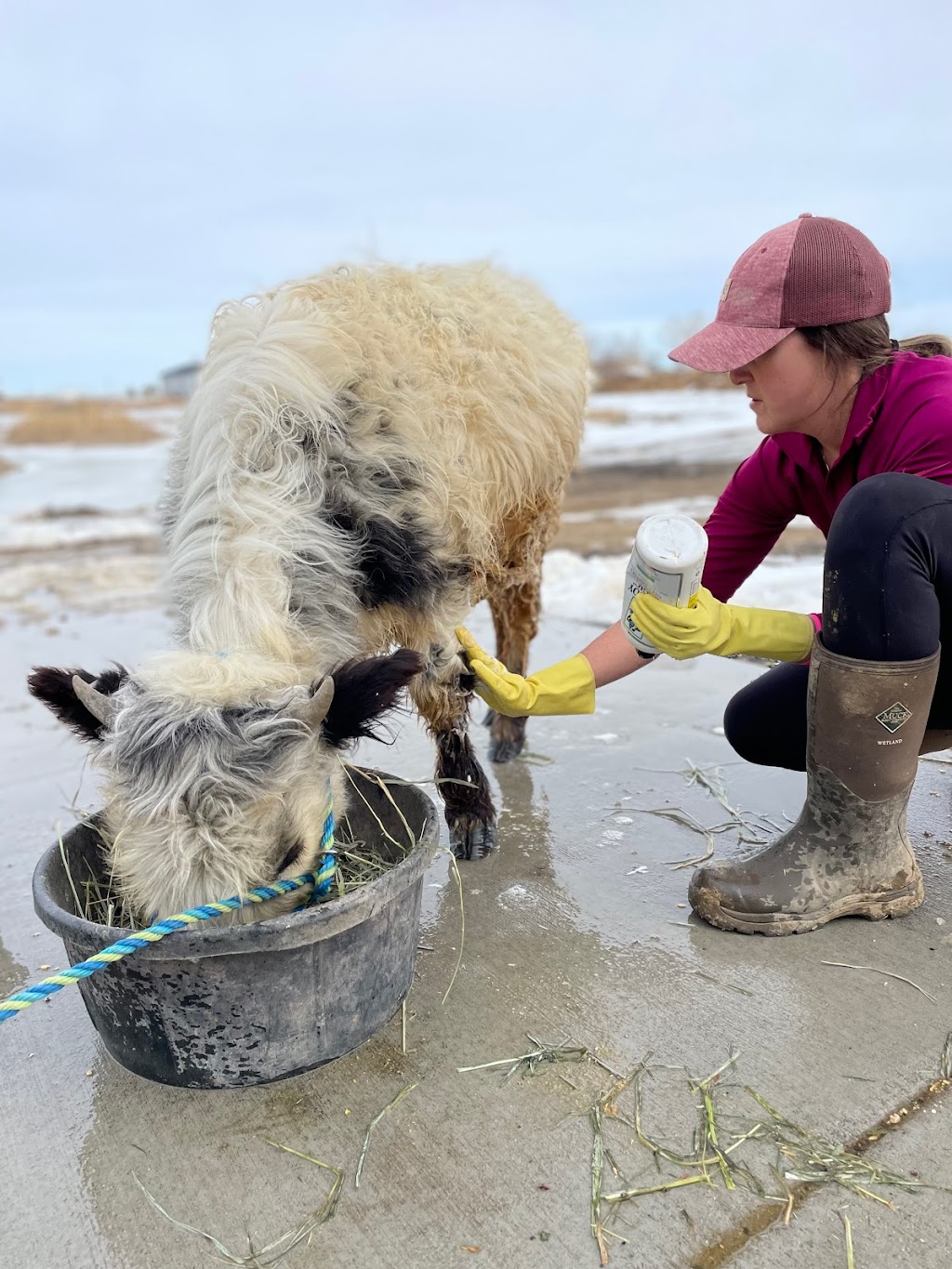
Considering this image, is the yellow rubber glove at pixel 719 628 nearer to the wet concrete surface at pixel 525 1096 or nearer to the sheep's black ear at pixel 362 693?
the wet concrete surface at pixel 525 1096

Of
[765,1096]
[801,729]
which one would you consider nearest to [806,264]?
[801,729]

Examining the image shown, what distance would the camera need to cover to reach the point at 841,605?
7.82 feet

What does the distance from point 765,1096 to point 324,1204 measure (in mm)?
882

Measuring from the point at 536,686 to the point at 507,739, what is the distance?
132cm

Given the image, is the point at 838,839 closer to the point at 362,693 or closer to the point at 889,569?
the point at 889,569

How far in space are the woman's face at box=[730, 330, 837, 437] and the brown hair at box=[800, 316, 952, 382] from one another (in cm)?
2

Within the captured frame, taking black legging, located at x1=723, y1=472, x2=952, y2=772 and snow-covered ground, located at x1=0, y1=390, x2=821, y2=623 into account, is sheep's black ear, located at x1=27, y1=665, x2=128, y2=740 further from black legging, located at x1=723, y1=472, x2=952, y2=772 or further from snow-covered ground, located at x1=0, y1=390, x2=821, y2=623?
black legging, located at x1=723, y1=472, x2=952, y2=772

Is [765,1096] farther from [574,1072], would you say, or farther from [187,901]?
[187,901]

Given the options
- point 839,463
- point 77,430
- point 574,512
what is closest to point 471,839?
point 839,463

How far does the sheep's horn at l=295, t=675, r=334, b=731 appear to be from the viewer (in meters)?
1.92

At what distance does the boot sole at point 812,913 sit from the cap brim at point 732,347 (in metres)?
1.37

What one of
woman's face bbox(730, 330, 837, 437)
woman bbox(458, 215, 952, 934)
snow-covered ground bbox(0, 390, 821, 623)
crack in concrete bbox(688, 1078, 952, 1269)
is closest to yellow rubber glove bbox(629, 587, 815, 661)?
woman bbox(458, 215, 952, 934)

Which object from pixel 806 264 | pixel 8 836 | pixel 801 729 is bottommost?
pixel 8 836

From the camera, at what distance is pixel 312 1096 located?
6.67 ft
